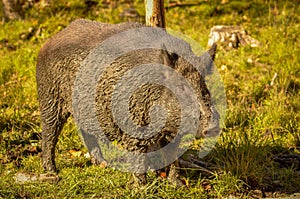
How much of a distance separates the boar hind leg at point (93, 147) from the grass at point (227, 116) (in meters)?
0.10

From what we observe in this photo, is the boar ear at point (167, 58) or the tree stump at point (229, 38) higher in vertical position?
the boar ear at point (167, 58)

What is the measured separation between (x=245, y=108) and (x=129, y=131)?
2243 millimetres

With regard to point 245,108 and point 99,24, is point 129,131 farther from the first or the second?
point 245,108

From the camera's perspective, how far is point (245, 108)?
6094mm

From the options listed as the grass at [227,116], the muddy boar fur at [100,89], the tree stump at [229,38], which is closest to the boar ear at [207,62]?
the muddy boar fur at [100,89]

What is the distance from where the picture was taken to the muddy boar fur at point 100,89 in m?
4.04

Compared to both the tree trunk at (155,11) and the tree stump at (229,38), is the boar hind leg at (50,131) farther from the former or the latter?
the tree stump at (229,38)

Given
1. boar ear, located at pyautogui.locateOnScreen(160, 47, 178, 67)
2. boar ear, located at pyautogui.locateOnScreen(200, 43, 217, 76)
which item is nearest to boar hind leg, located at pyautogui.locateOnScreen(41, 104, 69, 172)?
boar ear, located at pyautogui.locateOnScreen(160, 47, 178, 67)

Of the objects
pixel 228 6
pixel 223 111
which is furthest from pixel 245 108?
pixel 228 6

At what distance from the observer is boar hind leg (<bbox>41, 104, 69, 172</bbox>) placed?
4.83 meters

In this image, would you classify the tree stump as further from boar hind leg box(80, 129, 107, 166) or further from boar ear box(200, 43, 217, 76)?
boar ear box(200, 43, 217, 76)

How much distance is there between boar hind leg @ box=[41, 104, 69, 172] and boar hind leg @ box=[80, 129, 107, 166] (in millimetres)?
328

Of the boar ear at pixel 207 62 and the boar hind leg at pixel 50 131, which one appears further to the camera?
the boar hind leg at pixel 50 131

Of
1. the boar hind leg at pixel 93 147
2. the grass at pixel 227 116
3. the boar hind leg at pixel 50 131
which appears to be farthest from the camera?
the boar hind leg at pixel 93 147
